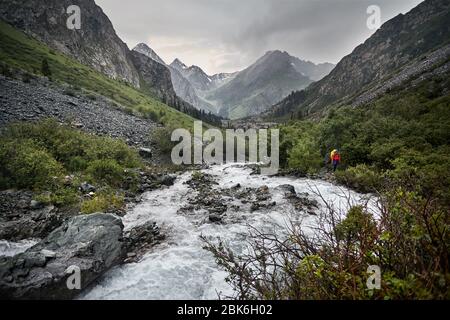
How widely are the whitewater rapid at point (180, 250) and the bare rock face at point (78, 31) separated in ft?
362

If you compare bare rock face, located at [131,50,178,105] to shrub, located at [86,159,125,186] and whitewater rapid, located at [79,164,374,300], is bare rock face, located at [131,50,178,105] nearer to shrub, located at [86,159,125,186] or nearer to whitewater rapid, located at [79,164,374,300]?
shrub, located at [86,159,125,186]

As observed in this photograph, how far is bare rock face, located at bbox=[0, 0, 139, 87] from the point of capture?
3551 inches

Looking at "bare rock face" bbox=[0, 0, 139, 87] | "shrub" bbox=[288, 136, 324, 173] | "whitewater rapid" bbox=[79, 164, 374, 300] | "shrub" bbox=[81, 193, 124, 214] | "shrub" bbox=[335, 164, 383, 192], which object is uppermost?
"bare rock face" bbox=[0, 0, 139, 87]

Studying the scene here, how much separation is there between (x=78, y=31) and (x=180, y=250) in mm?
139847

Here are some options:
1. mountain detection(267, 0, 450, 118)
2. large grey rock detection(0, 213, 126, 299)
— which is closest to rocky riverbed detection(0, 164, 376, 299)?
large grey rock detection(0, 213, 126, 299)

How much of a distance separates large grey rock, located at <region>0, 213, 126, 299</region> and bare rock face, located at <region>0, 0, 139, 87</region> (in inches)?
4431

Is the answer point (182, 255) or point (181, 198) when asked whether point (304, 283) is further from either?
point (181, 198)

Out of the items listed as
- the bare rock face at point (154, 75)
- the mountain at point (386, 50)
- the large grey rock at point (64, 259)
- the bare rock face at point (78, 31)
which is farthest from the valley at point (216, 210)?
the bare rock face at point (154, 75)

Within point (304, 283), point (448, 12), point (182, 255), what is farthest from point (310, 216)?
point (448, 12)

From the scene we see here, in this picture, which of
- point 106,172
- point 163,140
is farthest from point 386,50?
point 106,172

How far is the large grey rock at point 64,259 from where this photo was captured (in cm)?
633

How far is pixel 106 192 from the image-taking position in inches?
573

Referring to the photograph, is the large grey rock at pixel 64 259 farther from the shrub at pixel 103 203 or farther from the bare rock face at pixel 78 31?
the bare rock face at pixel 78 31
